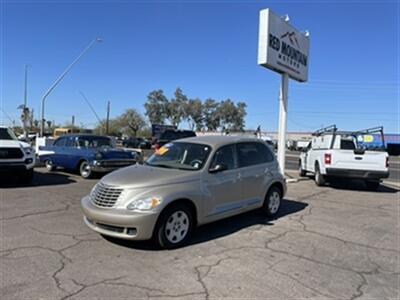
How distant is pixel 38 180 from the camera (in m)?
12.5

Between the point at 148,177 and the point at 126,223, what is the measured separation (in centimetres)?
85

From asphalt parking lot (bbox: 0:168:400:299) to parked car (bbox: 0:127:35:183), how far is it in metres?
2.75

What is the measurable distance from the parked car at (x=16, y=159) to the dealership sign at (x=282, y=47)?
27.2ft

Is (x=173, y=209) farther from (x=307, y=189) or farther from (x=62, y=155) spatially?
(x=62, y=155)

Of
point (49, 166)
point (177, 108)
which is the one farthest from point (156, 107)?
point (49, 166)

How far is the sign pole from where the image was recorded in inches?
570

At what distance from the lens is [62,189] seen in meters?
10.8

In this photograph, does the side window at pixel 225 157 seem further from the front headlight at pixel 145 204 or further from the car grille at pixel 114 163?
the car grille at pixel 114 163

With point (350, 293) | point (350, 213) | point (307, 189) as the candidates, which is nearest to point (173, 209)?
point (350, 293)

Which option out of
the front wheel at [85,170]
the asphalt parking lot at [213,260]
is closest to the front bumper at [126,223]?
the asphalt parking lot at [213,260]

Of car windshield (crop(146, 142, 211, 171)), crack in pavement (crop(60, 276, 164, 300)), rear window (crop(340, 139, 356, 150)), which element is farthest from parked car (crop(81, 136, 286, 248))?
rear window (crop(340, 139, 356, 150))

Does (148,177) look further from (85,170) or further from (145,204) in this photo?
(85,170)

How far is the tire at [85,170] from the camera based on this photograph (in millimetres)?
13195

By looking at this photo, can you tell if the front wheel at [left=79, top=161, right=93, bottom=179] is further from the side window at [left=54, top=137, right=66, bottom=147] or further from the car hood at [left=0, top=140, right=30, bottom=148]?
the car hood at [left=0, top=140, right=30, bottom=148]
